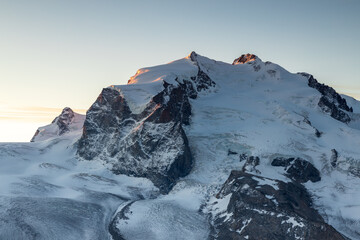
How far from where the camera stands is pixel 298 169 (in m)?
140

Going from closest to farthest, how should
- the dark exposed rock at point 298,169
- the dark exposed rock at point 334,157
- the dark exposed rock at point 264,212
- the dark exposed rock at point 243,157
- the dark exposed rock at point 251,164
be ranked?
the dark exposed rock at point 264,212 < the dark exposed rock at point 251,164 < the dark exposed rock at point 298,169 < the dark exposed rock at point 334,157 < the dark exposed rock at point 243,157

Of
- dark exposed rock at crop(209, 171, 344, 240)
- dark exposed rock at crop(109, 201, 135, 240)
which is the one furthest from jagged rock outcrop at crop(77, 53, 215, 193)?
dark exposed rock at crop(209, 171, 344, 240)

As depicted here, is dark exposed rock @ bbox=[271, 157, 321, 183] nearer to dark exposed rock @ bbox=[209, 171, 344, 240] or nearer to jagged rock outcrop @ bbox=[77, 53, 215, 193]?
dark exposed rock @ bbox=[209, 171, 344, 240]

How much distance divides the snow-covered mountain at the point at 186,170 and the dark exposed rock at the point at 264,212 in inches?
12.1

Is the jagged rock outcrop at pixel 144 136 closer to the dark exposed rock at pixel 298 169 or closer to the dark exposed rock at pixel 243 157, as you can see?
the dark exposed rock at pixel 243 157

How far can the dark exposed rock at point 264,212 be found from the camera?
322ft

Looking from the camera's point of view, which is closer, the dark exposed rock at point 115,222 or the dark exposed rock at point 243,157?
the dark exposed rock at point 115,222

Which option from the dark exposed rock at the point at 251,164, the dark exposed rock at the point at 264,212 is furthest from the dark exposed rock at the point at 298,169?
the dark exposed rock at the point at 264,212

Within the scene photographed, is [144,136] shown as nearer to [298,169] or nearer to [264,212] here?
[298,169]

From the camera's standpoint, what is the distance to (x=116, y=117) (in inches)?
6531

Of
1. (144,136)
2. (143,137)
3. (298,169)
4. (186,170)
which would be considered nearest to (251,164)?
(298,169)

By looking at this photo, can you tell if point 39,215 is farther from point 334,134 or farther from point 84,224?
point 334,134

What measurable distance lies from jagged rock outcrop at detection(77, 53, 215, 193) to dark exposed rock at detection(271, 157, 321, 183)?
3008cm

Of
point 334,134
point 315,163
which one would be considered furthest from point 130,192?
point 334,134
